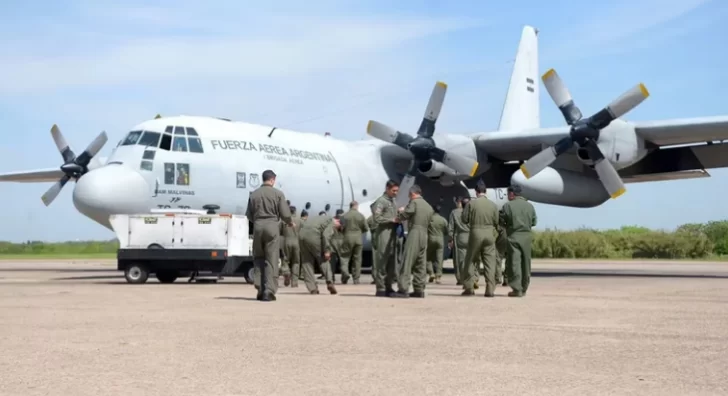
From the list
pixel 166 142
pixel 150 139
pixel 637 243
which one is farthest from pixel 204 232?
pixel 637 243

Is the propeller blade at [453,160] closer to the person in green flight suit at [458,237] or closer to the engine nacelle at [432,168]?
the engine nacelle at [432,168]

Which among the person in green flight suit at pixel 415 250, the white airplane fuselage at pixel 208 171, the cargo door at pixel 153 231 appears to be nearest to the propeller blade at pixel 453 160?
the white airplane fuselage at pixel 208 171

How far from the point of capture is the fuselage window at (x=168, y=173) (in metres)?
18.9

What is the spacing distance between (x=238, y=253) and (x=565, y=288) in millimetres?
6121

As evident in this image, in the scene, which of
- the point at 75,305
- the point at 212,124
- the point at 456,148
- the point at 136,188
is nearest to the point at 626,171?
the point at 456,148

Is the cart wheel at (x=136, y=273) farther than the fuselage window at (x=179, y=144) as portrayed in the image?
No

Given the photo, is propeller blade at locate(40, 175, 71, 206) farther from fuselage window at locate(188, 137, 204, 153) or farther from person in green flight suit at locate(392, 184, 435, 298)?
person in green flight suit at locate(392, 184, 435, 298)

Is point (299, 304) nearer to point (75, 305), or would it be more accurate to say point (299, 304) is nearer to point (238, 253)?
point (75, 305)

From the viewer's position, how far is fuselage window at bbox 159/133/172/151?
760 inches

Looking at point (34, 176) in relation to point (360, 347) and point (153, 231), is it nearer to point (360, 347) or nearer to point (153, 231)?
point (153, 231)

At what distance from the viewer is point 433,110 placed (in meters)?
23.6

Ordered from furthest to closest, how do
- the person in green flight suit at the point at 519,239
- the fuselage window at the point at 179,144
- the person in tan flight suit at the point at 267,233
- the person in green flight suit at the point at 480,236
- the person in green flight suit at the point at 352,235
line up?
1. the fuselage window at the point at 179,144
2. the person in green flight suit at the point at 352,235
3. the person in green flight suit at the point at 480,236
4. the person in green flight suit at the point at 519,239
5. the person in tan flight suit at the point at 267,233

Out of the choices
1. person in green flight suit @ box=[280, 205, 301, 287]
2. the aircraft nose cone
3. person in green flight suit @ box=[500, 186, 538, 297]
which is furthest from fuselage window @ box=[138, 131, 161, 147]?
person in green flight suit @ box=[500, 186, 538, 297]

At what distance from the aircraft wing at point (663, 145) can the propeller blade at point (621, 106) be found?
3.18ft
